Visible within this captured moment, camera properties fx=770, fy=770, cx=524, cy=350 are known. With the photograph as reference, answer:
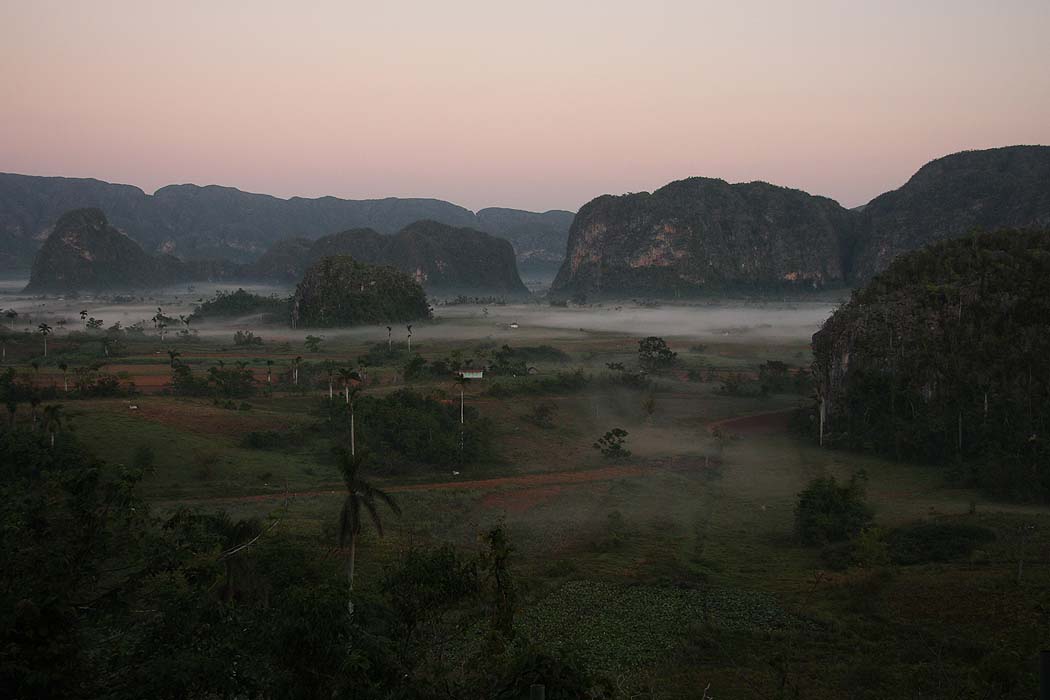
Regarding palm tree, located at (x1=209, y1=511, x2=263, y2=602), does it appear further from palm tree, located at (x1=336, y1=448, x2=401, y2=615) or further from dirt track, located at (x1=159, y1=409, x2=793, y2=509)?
dirt track, located at (x1=159, y1=409, x2=793, y2=509)

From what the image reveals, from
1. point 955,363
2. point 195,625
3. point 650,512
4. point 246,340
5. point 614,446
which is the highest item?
point 955,363

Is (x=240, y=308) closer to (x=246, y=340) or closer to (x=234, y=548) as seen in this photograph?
(x=246, y=340)

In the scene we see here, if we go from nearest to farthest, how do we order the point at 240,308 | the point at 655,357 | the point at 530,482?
the point at 530,482
the point at 655,357
the point at 240,308

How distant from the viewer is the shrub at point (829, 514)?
3028 centimetres

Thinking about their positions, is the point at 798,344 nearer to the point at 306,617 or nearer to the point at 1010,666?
the point at 1010,666

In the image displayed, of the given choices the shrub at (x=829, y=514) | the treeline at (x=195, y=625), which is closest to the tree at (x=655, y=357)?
the shrub at (x=829, y=514)

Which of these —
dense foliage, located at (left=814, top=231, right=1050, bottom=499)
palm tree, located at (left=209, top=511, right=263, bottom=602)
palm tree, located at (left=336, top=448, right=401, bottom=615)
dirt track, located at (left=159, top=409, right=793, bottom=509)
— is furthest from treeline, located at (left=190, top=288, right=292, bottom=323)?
palm tree, located at (left=336, top=448, right=401, bottom=615)

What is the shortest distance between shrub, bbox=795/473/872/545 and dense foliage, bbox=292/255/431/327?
344 feet

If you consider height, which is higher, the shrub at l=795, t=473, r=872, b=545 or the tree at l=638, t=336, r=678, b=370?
the tree at l=638, t=336, r=678, b=370

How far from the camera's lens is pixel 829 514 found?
101 ft

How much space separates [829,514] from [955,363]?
22.2 m

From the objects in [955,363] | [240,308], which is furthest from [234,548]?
[240,308]

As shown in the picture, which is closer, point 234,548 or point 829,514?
point 234,548

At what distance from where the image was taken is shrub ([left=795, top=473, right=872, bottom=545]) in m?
30.3
